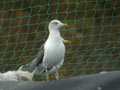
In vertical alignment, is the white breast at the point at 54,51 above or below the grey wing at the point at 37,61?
above

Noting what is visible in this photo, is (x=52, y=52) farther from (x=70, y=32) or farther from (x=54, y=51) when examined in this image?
(x=70, y=32)

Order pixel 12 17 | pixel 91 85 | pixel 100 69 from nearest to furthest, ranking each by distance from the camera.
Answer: pixel 91 85 < pixel 100 69 < pixel 12 17

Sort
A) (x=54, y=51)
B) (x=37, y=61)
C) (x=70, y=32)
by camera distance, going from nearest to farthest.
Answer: (x=54, y=51), (x=37, y=61), (x=70, y=32)

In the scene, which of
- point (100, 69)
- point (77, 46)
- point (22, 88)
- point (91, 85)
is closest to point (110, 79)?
point (91, 85)

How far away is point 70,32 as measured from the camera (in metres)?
4.52

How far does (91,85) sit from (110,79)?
0.38 ft

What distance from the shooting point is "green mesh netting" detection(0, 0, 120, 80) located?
13.5 feet

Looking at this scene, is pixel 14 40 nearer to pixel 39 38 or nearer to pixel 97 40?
pixel 39 38

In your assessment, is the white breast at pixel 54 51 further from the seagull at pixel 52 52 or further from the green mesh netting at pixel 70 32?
the green mesh netting at pixel 70 32

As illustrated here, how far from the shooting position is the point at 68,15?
4.55 m

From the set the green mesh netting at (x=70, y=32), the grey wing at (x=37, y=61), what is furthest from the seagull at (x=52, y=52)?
the green mesh netting at (x=70, y=32)

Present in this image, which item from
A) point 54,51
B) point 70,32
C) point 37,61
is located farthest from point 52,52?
point 70,32

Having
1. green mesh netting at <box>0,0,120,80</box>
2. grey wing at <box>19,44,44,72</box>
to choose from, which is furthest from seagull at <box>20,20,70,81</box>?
green mesh netting at <box>0,0,120,80</box>

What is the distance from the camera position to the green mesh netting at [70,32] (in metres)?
4.11
